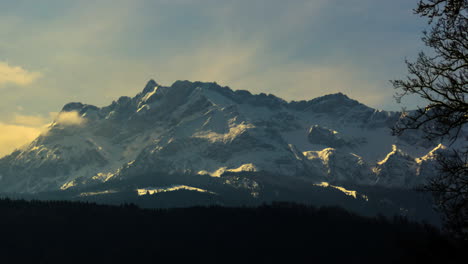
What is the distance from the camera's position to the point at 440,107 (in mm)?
18141

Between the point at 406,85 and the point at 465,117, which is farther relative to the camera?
the point at 406,85

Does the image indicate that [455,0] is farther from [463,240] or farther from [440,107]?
[463,240]

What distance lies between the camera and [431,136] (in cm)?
1820

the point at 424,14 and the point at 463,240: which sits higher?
the point at 424,14

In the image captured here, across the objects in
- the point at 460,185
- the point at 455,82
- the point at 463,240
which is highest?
the point at 455,82

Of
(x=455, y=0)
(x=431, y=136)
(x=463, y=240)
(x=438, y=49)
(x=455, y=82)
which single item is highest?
(x=455, y=0)

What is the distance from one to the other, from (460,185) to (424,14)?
517cm

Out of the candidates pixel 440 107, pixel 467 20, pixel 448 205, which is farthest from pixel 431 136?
pixel 467 20

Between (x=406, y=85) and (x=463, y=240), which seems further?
(x=406, y=85)

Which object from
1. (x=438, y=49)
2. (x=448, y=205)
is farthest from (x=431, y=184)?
(x=438, y=49)

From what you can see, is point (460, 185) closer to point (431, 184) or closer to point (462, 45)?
point (431, 184)

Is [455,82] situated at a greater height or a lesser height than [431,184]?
greater

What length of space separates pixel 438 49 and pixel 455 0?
1483 millimetres

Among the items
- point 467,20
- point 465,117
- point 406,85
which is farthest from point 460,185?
point 467,20
